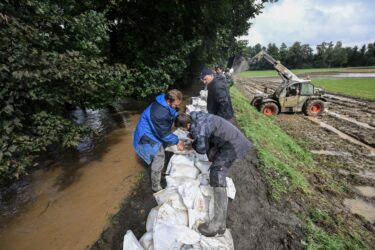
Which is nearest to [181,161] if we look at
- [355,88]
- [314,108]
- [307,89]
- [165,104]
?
[165,104]

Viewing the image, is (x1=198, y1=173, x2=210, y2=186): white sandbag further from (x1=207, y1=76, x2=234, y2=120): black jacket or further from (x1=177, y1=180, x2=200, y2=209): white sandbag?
(x1=207, y1=76, x2=234, y2=120): black jacket

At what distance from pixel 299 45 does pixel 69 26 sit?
3277 inches

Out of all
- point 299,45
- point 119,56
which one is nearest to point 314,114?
point 119,56

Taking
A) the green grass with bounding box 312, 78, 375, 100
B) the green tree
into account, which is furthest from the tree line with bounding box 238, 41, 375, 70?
the green grass with bounding box 312, 78, 375, 100

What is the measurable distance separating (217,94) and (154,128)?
174 centimetres

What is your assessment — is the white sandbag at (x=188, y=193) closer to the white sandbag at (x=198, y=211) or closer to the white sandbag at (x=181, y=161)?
the white sandbag at (x=198, y=211)

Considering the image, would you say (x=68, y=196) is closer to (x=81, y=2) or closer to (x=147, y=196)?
(x=147, y=196)

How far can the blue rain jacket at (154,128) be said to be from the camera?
2.97m

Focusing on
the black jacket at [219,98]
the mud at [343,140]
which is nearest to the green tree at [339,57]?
the mud at [343,140]

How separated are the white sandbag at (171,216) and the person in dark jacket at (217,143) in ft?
0.75

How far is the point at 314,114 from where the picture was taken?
10289 mm

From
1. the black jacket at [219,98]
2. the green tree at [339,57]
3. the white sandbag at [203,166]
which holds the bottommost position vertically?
the white sandbag at [203,166]

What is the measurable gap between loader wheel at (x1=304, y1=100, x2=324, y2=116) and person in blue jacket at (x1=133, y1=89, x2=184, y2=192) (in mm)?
9127

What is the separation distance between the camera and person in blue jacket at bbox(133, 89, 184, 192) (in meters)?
2.96
